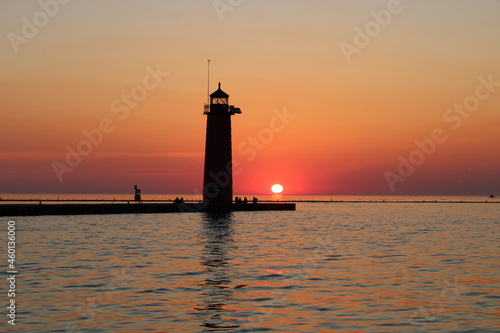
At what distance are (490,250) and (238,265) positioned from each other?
18595mm

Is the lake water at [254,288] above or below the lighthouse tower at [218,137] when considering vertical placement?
below

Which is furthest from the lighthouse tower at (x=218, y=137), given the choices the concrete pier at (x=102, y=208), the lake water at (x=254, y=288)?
the lake water at (x=254, y=288)

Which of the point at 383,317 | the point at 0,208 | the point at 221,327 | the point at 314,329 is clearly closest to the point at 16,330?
the point at 221,327

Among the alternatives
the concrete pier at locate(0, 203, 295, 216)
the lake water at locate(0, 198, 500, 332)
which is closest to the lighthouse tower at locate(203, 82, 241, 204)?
the concrete pier at locate(0, 203, 295, 216)

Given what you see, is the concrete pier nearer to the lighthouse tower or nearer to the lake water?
the lighthouse tower

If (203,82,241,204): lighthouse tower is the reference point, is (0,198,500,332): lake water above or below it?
below

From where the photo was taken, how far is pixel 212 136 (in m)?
81.5

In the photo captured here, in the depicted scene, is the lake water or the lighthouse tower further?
the lighthouse tower

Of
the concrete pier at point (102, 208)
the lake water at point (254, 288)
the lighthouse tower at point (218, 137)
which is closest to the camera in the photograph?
the lake water at point (254, 288)

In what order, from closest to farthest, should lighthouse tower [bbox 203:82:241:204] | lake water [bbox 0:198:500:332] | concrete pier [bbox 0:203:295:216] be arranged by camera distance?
lake water [bbox 0:198:500:332] < concrete pier [bbox 0:203:295:216] < lighthouse tower [bbox 203:82:241:204]

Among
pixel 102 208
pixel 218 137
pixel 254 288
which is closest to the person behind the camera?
pixel 254 288

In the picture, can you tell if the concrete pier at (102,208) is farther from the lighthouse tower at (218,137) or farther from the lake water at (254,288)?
the lake water at (254,288)

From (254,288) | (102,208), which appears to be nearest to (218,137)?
(102,208)

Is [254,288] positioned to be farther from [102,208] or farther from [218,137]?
[102,208]
